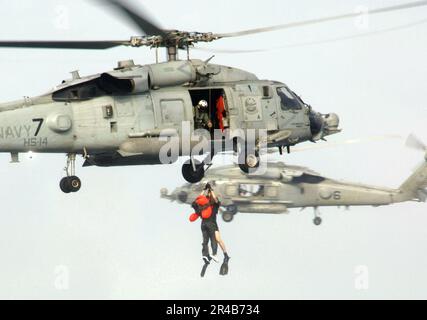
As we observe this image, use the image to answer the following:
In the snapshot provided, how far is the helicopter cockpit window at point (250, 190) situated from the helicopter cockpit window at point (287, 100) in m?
24.0

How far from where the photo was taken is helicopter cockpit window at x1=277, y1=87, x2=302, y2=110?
96.4ft

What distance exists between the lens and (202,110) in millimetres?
28172

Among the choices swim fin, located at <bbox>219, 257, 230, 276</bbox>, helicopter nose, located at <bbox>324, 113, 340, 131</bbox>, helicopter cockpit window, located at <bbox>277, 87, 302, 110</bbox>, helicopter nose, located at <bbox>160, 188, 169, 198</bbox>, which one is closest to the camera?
swim fin, located at <bbox>219, 257, 230, 276</bbox>

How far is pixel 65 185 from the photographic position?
86.8ft

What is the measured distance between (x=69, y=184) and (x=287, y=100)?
641 centimetres

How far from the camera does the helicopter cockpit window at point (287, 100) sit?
29.4 m

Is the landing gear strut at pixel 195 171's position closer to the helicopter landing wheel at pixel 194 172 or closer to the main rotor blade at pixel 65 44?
the helicopter landing wheel at pixel 194 172

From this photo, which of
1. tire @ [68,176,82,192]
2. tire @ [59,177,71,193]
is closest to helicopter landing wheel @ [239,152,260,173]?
tire @ [68,176,82,192]

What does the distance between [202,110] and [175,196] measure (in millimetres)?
25292

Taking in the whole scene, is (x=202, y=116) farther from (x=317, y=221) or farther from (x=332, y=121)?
(x=317, y=221)

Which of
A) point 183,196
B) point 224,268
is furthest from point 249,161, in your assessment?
point 183,196

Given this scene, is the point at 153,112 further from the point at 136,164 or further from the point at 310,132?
the point at 310,132

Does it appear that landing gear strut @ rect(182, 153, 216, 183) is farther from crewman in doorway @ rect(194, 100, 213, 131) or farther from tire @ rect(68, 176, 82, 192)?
tire @ rect(68, 176, 82, 192)
